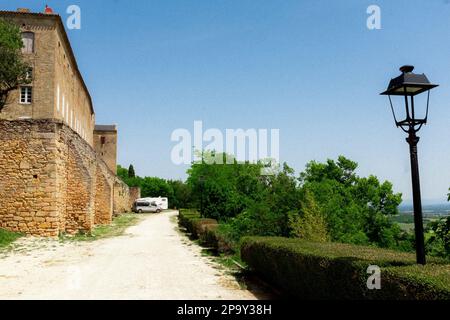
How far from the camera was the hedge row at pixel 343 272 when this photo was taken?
12.4ft

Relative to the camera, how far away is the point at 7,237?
14.9 meters

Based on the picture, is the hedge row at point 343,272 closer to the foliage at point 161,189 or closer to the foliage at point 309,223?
the foliage at point 309,223

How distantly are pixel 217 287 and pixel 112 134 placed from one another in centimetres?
5817

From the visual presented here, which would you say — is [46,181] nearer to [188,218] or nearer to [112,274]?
[188,218]

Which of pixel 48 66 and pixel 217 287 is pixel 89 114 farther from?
pixel 217 287

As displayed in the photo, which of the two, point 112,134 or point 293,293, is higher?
point 112,134

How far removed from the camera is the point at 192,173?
52.8 meters

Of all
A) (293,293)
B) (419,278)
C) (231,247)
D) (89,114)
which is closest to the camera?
(419,278)

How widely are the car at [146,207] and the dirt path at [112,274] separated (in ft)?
108

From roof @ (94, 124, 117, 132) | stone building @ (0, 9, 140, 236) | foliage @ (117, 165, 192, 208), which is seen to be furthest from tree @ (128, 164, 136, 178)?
stone building @ (0, 9, 140, 236)

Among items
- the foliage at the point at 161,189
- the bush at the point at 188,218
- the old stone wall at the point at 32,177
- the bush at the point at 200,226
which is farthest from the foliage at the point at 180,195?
the old stone wall at the point at 32,177

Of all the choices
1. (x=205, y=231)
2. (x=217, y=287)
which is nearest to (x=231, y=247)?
(x=205, y=231)

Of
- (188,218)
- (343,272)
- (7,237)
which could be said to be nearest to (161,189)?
(188,218)

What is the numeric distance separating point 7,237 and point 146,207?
32.9 metres
